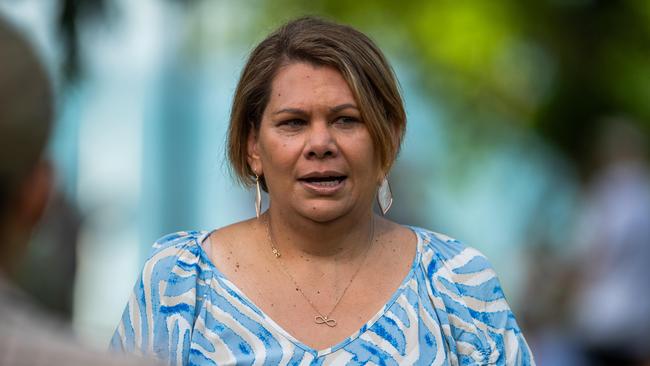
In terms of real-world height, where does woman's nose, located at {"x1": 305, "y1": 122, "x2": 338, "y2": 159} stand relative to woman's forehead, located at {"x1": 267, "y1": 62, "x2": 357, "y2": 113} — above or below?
below

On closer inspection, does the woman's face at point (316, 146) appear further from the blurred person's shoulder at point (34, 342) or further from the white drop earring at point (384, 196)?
the blurred person's shoulder at point (34, 342)

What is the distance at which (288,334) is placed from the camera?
14.8 feet

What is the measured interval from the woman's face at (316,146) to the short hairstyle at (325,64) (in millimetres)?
41

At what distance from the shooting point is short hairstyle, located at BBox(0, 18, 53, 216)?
7.68ft

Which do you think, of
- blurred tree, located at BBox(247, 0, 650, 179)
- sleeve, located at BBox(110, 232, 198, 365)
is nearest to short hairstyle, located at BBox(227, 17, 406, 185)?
sleeve, located at BBox(110, 232, 198, 365)

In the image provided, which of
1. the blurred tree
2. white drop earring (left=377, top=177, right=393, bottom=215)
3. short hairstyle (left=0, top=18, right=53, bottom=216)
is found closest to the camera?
short hairstyle (left=0, top=18, right=53, bottom=216)

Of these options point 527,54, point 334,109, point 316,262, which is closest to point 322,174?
point 334,109

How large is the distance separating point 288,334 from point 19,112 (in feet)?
7.48

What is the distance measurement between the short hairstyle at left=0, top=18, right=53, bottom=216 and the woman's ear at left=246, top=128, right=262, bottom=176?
2391mm

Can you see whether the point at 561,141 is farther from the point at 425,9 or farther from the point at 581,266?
the point at 581,266

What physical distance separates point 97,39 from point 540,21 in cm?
685

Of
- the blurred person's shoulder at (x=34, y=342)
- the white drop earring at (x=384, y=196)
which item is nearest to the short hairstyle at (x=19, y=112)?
the blurred person's shoulder at (x=34, y=342)

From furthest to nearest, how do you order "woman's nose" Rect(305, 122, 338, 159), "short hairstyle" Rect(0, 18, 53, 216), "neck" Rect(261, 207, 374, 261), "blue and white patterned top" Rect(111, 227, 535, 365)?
1. "neck" Rect(261, 207, 374, 261)
2. "woman's nose" Rect(305, 122, 338, 159)
3. "blue and white patterned top" Rect(111, 227, 535, 365)
4. "short hairstyle" Rect(0, 18, 53, 216)

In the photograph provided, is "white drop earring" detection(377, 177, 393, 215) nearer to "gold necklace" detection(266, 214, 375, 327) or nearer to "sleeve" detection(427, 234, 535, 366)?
"gold necklace" detection(266, 214, 375, 327)
